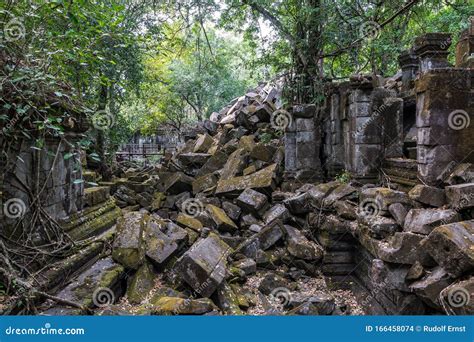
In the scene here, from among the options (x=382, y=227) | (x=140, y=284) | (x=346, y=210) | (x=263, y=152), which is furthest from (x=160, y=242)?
(x=263, y=152)

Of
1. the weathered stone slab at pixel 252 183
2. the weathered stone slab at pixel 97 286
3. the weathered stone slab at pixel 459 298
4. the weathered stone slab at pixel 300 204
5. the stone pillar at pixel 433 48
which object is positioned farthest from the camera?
the weathered stone slab at pixel 252 183

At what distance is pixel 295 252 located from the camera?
211 inches

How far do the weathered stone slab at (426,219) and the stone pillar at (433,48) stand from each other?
264cm

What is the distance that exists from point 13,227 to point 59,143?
3.41 feet

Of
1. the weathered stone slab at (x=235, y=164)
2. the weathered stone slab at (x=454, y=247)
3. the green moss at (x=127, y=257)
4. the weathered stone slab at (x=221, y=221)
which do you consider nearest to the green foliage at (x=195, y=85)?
the weathered stone slab at (x=235, y=164)

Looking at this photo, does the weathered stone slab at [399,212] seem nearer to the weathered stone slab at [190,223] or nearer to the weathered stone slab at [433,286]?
the weathered stone slab at [433,286]

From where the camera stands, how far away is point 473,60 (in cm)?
555

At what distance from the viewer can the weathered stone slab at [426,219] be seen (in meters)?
3.40

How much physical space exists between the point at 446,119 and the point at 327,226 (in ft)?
7.20

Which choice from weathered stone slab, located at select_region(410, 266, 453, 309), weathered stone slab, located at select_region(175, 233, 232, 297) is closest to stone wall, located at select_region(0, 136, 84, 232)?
weathered stone slab, located at select_region(175, 233, 232, 297)

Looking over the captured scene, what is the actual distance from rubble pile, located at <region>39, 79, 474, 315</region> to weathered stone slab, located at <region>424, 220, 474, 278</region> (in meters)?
0.01

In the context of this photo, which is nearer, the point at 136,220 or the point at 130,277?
the point at 130,277

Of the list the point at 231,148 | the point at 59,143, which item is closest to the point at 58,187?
the point at 59,143

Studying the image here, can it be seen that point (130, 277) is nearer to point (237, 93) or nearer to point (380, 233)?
point (380, 233)
